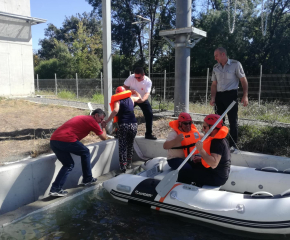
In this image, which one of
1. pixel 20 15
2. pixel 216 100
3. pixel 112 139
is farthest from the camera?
pixel 20 15

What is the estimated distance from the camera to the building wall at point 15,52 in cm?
1527

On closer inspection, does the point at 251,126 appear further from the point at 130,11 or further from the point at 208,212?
the point at 130,11

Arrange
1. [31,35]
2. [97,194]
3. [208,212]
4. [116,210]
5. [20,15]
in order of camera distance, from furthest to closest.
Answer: [31,35] → [20,15] → [97,194] → [116,210] → [208,212]

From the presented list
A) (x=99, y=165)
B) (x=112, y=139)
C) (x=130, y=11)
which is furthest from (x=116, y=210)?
(x=130, y=11)

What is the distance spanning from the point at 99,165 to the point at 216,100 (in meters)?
2.80

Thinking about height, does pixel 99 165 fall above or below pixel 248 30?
below

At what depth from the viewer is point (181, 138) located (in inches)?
175

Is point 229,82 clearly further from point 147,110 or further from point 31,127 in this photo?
point 31,127

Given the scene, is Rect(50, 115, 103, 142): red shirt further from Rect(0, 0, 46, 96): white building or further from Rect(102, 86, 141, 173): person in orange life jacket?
Rect(0, 0, 46, 96): white building

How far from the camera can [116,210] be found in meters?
4.38

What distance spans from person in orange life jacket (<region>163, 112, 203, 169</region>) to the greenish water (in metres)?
0.98

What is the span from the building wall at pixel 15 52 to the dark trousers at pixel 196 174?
45.4 ft

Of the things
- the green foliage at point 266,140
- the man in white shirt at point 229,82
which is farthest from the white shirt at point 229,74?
the green foliage at point 266,140

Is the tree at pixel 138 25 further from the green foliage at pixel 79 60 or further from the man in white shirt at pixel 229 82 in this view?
the man in white shirt at pixel 229 82
